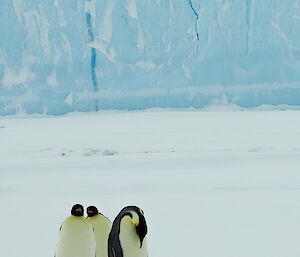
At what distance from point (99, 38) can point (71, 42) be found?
9.1 inches

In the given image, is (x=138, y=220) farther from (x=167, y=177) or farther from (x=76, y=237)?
(x=167, y=177)

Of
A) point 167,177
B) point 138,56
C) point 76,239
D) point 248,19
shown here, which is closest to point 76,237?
point 76,239

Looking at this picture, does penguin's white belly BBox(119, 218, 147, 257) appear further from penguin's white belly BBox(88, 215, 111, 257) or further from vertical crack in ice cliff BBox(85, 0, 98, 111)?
vertical crack in ice cliff BBox(85, 0, 98, 111)

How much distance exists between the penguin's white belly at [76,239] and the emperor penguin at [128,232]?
0.21ft

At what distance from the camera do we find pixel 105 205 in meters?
1.90

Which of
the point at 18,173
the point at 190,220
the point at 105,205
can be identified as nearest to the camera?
the point at 190,220

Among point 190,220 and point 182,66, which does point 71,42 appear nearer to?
point 182,66

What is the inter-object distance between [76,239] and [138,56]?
3.00 m

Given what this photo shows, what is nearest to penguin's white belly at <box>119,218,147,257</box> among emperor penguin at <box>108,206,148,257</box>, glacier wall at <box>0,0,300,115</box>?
emperor penguin at <box>108,206,148,257</box>

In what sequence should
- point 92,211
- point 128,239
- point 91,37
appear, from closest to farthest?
point 128,239 < point 92,211 < point 91,37

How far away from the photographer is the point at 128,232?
2.92 ft

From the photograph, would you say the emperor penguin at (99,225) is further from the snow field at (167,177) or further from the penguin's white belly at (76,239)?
the snow field at (167,177)

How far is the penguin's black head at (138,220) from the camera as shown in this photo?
0.89m

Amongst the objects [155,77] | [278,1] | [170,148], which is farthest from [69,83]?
[278,1]
